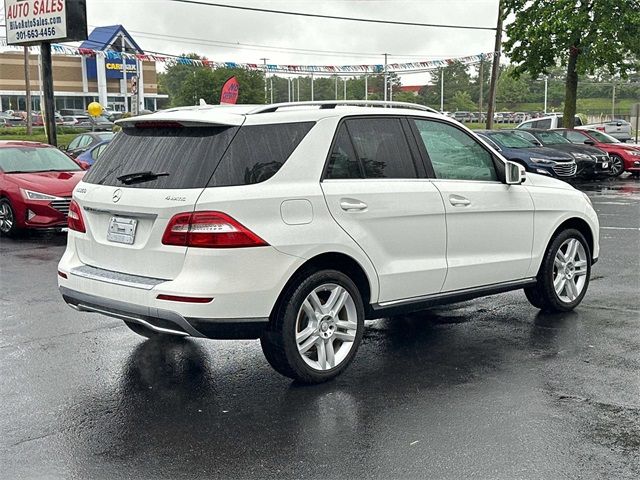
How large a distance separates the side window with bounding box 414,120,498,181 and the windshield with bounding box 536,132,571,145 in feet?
59.8

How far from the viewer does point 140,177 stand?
17.0ft

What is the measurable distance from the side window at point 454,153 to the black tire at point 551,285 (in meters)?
0.96

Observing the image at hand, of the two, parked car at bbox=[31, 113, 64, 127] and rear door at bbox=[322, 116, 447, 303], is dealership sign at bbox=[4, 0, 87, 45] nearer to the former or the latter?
rear door at bbox=[322, 116, 447, 303]

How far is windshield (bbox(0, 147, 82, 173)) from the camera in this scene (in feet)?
44.5

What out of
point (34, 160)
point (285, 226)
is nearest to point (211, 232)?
point (285, 226)

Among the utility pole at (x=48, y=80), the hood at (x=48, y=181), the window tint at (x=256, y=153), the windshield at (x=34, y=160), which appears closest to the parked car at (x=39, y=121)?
the utility pole at (x=48, y=80)

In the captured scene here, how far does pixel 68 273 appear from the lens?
5.59 meters

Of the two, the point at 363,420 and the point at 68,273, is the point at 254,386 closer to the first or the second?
the point at 363,420

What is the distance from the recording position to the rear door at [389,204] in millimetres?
5371

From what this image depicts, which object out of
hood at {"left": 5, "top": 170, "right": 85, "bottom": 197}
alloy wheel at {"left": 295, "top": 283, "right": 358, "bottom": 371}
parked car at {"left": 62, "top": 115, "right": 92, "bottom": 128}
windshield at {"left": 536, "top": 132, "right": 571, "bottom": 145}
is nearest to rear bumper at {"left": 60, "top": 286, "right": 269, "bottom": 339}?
alloy wheel at {"left": 295, "top": 283, "right": 358, "bottom": 371}

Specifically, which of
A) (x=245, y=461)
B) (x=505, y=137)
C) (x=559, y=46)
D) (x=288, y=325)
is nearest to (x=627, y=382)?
(x=288, y=325)

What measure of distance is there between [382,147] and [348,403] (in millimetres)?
1866

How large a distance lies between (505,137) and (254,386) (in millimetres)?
19316

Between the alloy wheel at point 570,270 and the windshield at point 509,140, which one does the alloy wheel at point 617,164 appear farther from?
the alloy wheel at point 570,270
